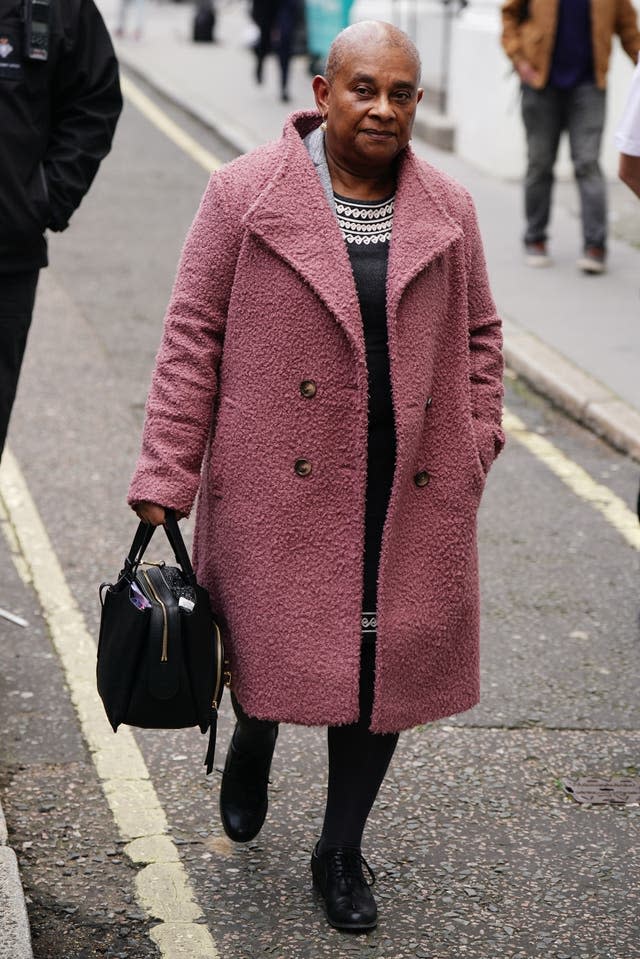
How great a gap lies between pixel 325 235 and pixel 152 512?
0.67m

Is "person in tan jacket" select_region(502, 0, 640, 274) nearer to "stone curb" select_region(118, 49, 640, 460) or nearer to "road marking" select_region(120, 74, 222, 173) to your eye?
"stone curb" select_region(118, 49, 640, 460)

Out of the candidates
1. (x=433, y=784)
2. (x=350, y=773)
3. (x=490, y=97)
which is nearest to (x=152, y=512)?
(x=350, y=773)

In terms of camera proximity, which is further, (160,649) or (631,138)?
(631,138)

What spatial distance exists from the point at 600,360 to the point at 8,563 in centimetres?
389

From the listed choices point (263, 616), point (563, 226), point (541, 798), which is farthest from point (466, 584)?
point (563, 226)

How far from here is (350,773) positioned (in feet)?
12.5

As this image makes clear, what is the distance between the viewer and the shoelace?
3.83 meters

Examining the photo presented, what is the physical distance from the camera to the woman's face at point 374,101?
11.0ft

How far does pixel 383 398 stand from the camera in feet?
11.5

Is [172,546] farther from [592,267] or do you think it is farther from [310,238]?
[592,267]

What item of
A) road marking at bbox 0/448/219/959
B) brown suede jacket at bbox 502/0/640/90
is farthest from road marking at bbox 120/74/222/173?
road marking at bbox 0/448/219/959

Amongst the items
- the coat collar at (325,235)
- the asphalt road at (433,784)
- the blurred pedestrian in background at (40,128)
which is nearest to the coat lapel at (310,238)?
the coat collar at (325,235)

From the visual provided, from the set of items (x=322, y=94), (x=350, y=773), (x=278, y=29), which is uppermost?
(x=322, y=94)

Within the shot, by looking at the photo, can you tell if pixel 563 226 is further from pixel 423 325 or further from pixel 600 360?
pixel 423 325
